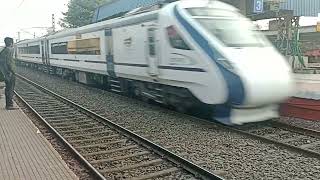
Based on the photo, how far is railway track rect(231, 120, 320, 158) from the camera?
288 inches

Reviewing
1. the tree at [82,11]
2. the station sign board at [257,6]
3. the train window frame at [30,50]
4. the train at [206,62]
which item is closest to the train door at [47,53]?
the train window frame at [30,50]

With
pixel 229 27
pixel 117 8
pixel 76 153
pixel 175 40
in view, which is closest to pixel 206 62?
pixel 229 27

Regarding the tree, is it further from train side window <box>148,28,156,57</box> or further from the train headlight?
the train headlight

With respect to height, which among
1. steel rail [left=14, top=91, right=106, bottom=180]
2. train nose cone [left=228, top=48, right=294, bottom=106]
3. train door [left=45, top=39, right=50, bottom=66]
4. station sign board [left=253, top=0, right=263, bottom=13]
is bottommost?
steel rail [left=14, top=91, right=106, bottom=180]

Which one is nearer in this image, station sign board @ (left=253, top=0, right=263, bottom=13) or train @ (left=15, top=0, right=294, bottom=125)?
train @ (left=15, top=0, right=294, bottom=125)

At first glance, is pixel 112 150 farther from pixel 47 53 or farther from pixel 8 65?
pixel 47 53

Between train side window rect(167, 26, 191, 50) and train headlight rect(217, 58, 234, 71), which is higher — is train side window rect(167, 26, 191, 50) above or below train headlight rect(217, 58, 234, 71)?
above

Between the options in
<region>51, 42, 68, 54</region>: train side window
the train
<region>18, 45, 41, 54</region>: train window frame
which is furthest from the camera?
<region>18, 45, 41, 54</region>: train window frame

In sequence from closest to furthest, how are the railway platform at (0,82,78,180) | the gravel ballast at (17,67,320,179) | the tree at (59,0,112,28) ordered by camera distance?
the railway platform at (0,82,78,180), the gravel ballast at (17,67,320,179), the tree at (59,0,112,28)

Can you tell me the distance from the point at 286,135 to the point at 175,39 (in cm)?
343

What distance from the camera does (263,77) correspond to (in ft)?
28.6

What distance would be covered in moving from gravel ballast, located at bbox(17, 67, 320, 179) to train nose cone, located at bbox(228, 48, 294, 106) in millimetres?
944

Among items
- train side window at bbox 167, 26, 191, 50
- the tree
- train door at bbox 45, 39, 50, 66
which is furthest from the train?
the tree

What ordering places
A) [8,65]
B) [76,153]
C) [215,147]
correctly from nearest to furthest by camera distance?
[76,153] < [215,147] < [8,65]
